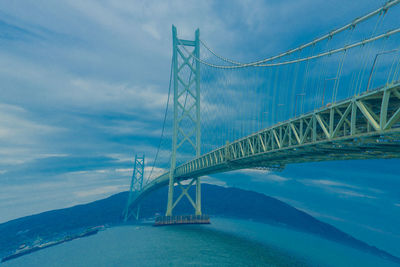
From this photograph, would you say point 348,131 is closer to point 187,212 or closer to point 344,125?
point 344,125

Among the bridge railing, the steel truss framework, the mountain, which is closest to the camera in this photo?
the bridge railing

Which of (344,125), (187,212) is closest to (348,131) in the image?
(344,125)

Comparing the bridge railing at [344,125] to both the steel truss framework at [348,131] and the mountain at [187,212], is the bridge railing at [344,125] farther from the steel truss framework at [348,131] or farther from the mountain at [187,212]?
the mountain at [187,212]

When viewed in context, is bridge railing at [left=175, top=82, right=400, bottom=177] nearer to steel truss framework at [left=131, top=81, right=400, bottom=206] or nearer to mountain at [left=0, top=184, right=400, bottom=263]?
steel truss framework at [left=131, top=81, right=400, bottom=206]

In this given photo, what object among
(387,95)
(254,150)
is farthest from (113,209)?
(387,95)

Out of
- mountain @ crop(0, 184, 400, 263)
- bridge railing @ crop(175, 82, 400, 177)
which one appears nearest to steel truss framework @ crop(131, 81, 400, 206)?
bridge railing @ crop(175, 82, 400, 177)

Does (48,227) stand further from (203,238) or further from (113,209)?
(203,238)

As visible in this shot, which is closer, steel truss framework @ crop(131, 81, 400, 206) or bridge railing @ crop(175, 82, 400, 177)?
bridge railing @ crop(175, 82, 400, 177)

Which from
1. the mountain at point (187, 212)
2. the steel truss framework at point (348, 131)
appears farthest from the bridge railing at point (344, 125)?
the mountain at point (187, 212)
